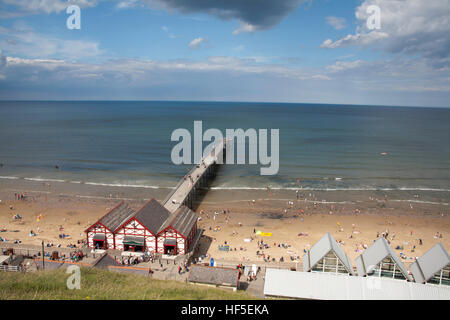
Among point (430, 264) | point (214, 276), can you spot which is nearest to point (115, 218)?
point (214, 276)

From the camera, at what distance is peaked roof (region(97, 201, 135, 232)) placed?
27.5 m

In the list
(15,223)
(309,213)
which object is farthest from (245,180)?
(15,223)

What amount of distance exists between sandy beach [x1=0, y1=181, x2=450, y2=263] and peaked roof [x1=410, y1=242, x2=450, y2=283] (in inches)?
338

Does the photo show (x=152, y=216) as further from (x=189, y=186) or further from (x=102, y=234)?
(x=189, y=186)

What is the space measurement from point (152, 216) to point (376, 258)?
18469mm

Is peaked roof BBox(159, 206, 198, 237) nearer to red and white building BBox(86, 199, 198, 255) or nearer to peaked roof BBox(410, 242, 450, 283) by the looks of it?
red and white building BBox(86, 199, 198, 255)

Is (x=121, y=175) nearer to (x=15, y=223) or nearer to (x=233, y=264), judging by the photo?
(x=15, y=223)

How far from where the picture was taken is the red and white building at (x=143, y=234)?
26.5 m

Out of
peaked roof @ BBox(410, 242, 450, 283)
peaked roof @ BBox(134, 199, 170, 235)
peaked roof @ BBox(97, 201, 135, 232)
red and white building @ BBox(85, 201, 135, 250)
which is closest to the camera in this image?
peaked roof @ BBox(410, 242, 450, 283)

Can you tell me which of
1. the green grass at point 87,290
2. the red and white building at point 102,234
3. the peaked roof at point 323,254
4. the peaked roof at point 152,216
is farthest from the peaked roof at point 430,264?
the red and white building at point 102,234

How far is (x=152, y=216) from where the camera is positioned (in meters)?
28.2

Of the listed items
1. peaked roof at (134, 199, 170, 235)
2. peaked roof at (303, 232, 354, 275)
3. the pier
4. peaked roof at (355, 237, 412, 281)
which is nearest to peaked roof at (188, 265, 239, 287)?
peaked roof at (303, 232, 354, 275)

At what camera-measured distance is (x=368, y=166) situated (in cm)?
6341

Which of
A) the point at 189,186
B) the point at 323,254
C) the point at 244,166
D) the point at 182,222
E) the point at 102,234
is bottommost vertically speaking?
the point at 102,234
